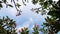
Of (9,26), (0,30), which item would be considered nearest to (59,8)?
(0,30)

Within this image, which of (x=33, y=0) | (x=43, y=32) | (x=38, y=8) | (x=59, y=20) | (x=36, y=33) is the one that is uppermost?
(x=59, y=20)

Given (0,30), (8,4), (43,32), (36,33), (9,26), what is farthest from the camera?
(36,33)

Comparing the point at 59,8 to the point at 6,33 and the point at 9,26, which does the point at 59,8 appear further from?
the point at 9,26

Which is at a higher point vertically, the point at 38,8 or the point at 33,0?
the point at 33,0

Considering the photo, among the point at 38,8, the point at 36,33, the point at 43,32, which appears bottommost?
the point at 36,33

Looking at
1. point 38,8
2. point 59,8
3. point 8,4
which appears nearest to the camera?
point 59,8

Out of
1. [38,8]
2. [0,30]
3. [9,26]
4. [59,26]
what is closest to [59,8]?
[59,26]

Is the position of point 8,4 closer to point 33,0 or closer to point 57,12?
point 57,12

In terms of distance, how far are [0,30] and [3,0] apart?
2531 millimetres

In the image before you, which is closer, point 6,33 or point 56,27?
point 56,27

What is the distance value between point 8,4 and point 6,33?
5.51 feet

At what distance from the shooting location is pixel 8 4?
11281 millimetres

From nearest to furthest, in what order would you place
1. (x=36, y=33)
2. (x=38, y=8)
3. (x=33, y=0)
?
(x=33, y=0) < (x=38, y=8) < (x=36, y=33)

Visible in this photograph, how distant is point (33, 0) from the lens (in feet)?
51.4
